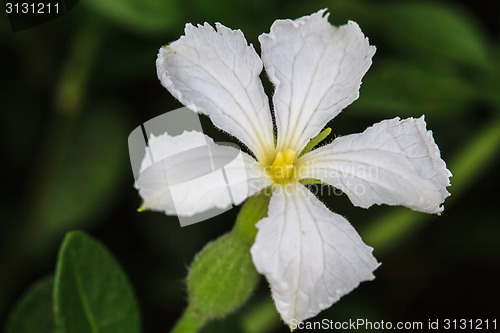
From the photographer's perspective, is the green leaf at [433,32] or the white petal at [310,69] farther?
the green leaf at [433,32]

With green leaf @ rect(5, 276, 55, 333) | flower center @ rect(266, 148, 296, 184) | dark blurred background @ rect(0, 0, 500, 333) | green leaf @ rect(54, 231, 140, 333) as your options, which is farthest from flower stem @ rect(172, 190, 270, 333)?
dark blurred background @ rect(0, 0, 500, 333)

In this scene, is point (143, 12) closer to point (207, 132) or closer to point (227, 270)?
point (207, 132)

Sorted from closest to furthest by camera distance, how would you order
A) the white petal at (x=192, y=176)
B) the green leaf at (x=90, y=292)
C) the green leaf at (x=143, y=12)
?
1. the white petal at (x=192, y=176)
2. the green leaf at (x=90, y=292)
3. the green leaf at (x=143, y=12)

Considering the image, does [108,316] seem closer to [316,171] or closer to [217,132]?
[316,171]

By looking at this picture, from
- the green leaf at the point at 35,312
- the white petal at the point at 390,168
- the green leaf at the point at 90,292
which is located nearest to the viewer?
the white petal at the point at 390,168

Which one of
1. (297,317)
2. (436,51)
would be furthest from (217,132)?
(297,317)

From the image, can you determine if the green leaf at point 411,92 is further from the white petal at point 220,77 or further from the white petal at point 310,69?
the white petal at point 220,77

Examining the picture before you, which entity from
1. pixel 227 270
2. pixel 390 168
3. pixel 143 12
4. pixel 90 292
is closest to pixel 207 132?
pixel 143 12

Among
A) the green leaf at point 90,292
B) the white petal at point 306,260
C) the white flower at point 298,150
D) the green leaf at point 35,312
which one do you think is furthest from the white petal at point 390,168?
the green leaf at point 35,312

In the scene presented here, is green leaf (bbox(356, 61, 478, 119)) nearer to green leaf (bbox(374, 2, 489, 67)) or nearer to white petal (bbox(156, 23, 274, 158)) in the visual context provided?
green leaf (bbox(374, 2, 489, 67))
